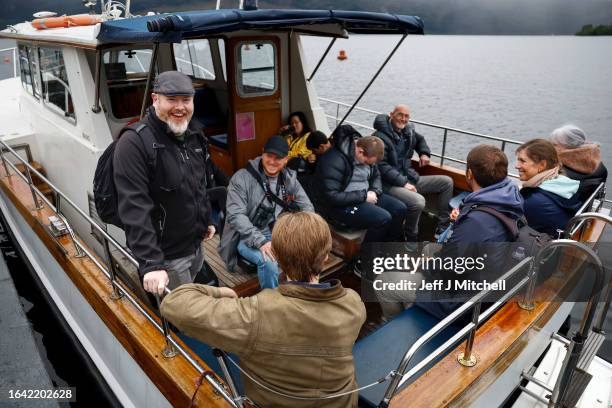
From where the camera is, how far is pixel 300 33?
204 inches

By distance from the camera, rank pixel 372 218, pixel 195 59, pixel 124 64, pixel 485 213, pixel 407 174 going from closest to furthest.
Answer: pixel 485 213 < pixel 372 218 < pixel 124 64 < pixel 407 174 < pixel 195 59

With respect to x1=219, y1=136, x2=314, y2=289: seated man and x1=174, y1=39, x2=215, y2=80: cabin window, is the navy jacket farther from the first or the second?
x1=174, y1=39, x2=215, y2=80: cabin window

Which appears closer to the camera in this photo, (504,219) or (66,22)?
(504,219)

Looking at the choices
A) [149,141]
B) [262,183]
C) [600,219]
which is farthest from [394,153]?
[149,141]

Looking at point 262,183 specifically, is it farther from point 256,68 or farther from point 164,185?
point 256,68

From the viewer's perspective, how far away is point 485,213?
2.62 meters

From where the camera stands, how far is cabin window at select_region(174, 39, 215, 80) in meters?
6.34

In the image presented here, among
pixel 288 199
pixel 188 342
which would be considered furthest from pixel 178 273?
pixel 288 199

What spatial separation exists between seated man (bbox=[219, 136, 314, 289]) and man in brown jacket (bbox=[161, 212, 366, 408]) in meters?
1.76

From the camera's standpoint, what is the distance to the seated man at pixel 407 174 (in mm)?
4926

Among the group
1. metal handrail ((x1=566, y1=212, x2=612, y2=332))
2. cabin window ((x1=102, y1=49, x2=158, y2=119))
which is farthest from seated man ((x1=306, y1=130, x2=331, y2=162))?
metal handrail ((x1=566, y1=212, x2=612, y2=332))

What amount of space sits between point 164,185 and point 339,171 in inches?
85.3

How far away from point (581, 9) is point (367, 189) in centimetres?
16495

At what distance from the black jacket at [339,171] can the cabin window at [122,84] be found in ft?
7.43
